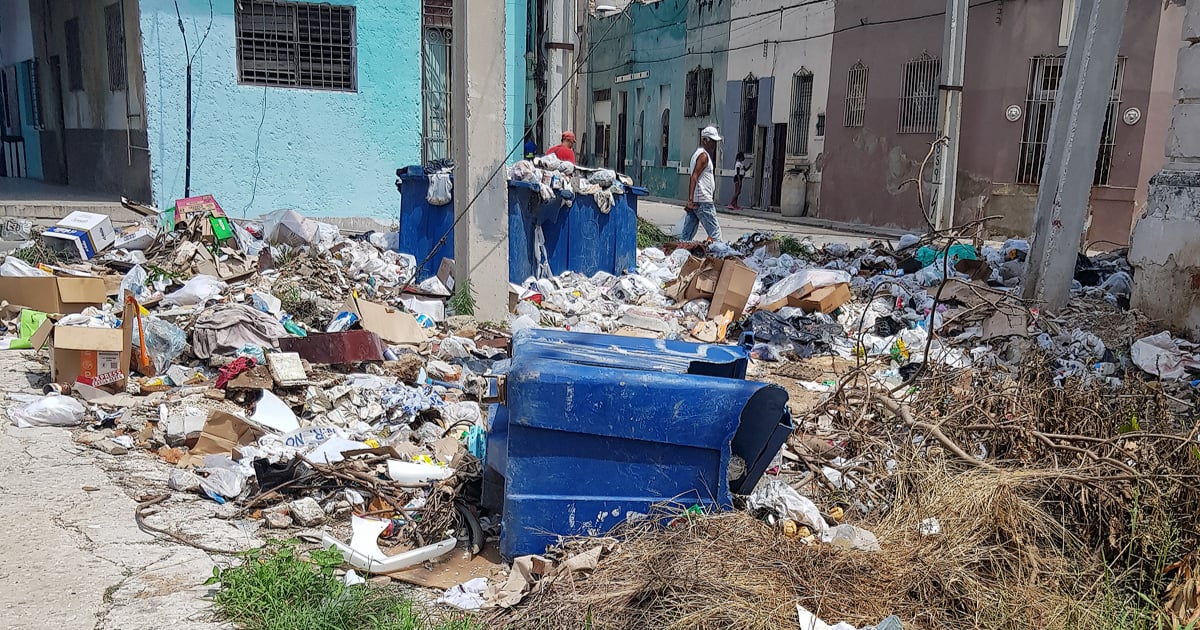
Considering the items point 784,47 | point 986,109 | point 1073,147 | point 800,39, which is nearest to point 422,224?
point 1073,147

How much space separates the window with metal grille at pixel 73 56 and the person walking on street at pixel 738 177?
14.5m

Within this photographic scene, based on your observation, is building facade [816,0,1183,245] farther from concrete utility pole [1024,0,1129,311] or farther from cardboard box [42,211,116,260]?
cardboard box [42,211,116,260]

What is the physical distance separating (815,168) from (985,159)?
15.4 feet

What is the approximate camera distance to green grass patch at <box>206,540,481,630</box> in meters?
3.07

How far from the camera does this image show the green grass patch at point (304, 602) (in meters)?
3.07

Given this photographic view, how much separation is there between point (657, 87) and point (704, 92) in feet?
8.49

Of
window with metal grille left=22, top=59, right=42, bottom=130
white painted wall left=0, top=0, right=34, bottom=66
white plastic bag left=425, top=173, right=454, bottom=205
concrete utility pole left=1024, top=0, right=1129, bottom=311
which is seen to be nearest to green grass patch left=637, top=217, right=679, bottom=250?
white plastic bag left=425, top=173, right=454, bottom=205

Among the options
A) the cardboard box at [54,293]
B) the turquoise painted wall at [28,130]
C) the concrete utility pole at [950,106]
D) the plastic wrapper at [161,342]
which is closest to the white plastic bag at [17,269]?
the cardboard box at [54,293]

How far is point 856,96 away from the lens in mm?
19531

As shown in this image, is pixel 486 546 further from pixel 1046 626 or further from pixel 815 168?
pixel 815 168

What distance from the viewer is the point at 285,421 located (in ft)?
17.2

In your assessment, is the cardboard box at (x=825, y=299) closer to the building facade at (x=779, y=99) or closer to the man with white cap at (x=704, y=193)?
the man with white cap at (x=704, y=193)

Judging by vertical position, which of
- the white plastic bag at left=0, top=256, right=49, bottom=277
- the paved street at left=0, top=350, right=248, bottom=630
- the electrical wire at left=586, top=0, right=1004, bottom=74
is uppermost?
the electrical wire at left=586, top=0, right=1004, bottom=74

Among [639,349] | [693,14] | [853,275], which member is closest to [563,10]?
[853,275]
